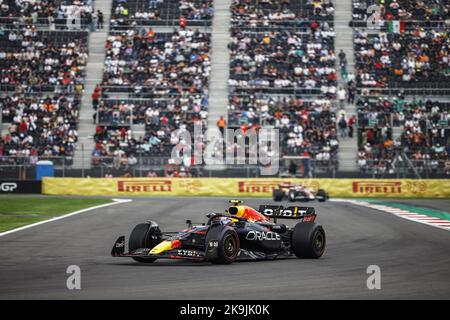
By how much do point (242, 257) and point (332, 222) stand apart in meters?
10.6

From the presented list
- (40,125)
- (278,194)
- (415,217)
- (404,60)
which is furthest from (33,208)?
(404,60)

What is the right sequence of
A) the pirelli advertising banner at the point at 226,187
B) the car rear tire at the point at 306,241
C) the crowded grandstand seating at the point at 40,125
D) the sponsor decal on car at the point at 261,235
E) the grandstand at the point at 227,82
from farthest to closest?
the crowded grandstand seating at the point at 40,125 → the grandstand at the point at 227,82 → the pirelli advertising banner at the point at 226,187 → the car rear tire at the point at 306,241 → the sponsor decal on car at the point at 261,235

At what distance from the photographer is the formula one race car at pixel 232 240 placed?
1473 cm

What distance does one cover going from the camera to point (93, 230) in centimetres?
2297

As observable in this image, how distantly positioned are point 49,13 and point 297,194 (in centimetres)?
2572

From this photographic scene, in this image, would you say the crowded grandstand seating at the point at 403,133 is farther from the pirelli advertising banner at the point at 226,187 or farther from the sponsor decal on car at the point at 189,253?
the sponsor decal on car at the point at 189,253

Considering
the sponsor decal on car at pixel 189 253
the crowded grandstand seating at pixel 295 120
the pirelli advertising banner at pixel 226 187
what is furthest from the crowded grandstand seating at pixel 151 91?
the sponsor decal on car at pixel 189 253

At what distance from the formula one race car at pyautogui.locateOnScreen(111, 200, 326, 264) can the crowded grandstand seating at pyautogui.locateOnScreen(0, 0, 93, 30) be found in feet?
132

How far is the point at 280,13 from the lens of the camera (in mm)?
54719

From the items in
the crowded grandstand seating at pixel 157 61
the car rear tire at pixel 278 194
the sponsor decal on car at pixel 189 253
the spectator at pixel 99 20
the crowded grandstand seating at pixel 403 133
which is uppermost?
the spectator at pixel 99 20

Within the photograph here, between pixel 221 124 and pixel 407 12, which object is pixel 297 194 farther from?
pixel 407 12

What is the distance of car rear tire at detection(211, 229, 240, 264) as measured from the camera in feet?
47.9

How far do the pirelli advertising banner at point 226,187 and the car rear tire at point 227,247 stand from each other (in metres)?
26.9
